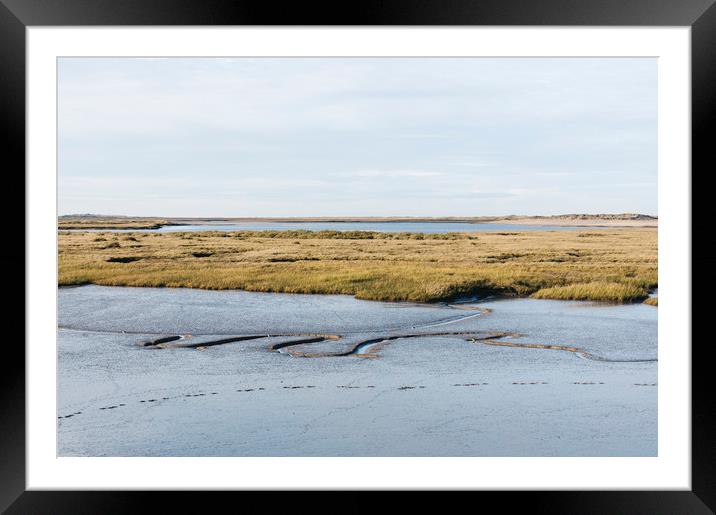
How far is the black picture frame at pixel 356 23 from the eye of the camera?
104 inches

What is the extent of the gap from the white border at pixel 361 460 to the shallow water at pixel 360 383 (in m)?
3.10

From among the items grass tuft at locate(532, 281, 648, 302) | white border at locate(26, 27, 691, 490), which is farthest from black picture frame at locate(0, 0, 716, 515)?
grass tuft at locate(532, 281, 648, 302)

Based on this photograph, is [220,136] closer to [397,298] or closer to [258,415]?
[397,298]

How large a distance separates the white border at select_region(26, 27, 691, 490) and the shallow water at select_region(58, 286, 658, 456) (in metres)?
3.10

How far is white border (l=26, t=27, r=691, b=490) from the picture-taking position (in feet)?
9.09

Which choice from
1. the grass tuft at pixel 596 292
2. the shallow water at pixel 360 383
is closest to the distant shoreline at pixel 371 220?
the grass tuft at pixel 596 292

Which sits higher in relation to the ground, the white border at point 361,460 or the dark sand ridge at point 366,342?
the white border at point 361,460

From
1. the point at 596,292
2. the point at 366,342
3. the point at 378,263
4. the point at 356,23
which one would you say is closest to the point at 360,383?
the point at 366,342

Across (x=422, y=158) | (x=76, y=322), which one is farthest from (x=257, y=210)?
(x=76, y=322)

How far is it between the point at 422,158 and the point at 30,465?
4292 cm

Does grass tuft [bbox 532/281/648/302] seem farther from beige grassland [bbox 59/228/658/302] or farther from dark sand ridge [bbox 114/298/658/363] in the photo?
dark sand ridge [bbox 114/298/658/363]

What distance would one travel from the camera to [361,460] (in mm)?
2914

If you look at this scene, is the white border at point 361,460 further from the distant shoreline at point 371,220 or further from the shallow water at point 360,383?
the distant shoreline at point 371,220

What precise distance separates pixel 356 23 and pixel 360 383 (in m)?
7.85
